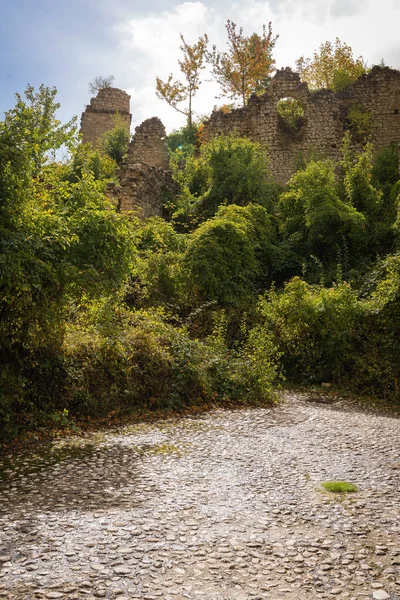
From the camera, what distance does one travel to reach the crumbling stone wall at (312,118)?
2353 centimetres

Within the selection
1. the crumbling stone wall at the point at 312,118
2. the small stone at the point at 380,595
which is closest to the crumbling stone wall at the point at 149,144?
the crumbling stone wall at the point at 312,118

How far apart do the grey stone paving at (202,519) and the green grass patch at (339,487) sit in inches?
5.0

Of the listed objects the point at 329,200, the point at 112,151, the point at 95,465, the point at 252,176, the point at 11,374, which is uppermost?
the point at 112,151

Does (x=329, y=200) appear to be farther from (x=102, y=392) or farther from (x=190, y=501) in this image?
(x=190, y=501)

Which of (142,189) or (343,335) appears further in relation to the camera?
(142,189)

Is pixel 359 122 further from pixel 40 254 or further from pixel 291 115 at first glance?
pixel 40 254

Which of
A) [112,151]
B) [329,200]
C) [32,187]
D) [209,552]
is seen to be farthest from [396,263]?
[112,151]

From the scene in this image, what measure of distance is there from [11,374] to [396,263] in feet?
27.6

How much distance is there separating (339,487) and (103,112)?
31860mm

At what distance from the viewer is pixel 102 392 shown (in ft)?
30.0

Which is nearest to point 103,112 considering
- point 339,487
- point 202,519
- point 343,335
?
point 343,335

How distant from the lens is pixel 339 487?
19.4 feet

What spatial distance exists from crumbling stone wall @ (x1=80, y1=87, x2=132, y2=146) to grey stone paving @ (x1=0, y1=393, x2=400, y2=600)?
28438 mm

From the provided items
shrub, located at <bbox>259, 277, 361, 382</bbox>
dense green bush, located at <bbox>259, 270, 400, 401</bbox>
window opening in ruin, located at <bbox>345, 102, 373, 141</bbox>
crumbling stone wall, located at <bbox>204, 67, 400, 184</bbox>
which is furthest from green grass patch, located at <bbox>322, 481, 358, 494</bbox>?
window opening in ruin, located at <bbox>345, 102, 373, 141</bbox>
